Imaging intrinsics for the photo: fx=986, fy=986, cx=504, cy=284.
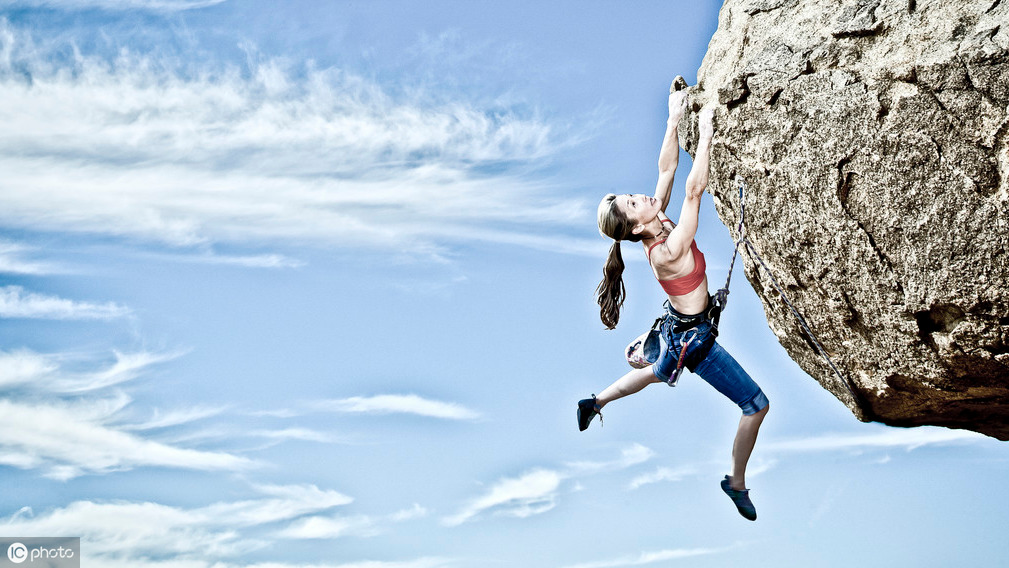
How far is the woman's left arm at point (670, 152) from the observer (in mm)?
6258

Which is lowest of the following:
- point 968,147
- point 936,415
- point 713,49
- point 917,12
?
point 936,415

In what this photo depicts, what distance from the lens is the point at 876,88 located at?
18.0ft

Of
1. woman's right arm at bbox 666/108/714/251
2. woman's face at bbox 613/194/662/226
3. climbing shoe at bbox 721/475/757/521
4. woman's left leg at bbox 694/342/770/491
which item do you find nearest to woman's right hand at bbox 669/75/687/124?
woman's right arm at bbox 666/108/714/251

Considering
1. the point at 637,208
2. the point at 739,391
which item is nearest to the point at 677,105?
the point at 637,208

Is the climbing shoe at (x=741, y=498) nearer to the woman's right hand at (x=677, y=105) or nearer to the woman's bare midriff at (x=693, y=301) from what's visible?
the woman's bare midriff at (x=693, y=301)

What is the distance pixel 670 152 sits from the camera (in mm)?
6273

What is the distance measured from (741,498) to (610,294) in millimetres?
1615

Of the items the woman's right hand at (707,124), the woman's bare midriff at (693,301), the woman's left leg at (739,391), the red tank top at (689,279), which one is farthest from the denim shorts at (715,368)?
the woman's right hand at (707,124)

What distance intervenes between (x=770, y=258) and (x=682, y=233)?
77 cm

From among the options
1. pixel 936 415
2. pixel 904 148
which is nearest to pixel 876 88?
pixel 904 148

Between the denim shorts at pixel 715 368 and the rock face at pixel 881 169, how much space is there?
24.9 inches

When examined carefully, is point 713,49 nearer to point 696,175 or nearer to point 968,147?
point 696,175

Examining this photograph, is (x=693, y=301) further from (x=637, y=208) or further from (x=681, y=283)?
(x=637, y=208)

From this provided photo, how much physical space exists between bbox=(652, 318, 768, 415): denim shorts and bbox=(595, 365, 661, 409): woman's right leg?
29 cm
